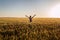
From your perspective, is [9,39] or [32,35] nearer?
[9,39]

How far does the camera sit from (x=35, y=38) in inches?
432

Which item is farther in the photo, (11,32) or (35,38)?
(11,32)

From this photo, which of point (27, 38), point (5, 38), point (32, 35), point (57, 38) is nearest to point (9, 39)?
point (5, 38)

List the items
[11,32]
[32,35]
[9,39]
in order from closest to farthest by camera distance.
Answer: [9,39]
[32,35]
[11,32]

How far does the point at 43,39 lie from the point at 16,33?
2.83 m

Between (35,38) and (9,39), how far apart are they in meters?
1.97

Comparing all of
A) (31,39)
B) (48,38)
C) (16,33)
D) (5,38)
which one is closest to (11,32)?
(16,33)

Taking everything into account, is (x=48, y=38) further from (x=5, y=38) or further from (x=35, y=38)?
(x=5, y=38)

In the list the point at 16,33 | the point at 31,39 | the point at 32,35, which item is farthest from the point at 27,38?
the point at 16,33

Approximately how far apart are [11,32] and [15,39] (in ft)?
6.91

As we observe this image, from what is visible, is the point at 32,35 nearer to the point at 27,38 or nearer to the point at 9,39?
the point at 27,38

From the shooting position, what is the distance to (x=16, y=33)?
12.5 m

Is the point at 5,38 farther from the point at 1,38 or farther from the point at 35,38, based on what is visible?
the point at 35,38

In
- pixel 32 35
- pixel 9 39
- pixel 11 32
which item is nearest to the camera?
pixel 9 39
